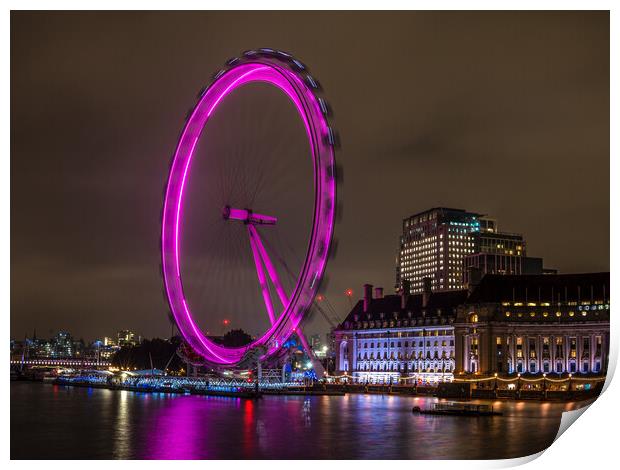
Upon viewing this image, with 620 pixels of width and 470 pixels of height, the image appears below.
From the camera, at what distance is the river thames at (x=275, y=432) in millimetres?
41281

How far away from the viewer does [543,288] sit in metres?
110

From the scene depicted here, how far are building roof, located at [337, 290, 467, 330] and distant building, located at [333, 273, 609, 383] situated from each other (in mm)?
177

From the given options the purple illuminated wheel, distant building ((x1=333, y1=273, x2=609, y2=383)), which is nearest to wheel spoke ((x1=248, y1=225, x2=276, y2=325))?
the purple illuminated wheel

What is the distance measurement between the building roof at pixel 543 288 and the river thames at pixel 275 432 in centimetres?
3558

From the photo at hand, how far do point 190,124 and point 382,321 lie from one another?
69.1 metres

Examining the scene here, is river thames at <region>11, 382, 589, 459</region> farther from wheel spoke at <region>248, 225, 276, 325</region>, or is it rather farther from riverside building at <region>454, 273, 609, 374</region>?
riverside building at <region>454, 273, 609, 374</region>

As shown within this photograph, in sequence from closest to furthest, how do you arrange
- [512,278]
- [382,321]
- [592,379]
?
[592,379]
[512,278]
[382,321]

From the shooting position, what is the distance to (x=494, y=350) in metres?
106

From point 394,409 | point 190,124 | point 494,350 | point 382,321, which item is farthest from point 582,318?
point 190,124

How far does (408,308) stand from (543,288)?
71.7 feet

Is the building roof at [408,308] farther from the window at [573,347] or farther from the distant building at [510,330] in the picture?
the window at [573,347]

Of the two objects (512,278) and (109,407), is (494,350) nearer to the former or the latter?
(512,278)

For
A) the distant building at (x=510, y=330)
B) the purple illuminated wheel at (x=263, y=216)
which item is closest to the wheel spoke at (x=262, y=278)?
the purple illuminated wheel at (x=263, y=216)

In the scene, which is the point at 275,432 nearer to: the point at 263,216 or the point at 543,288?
the point at 263,216
